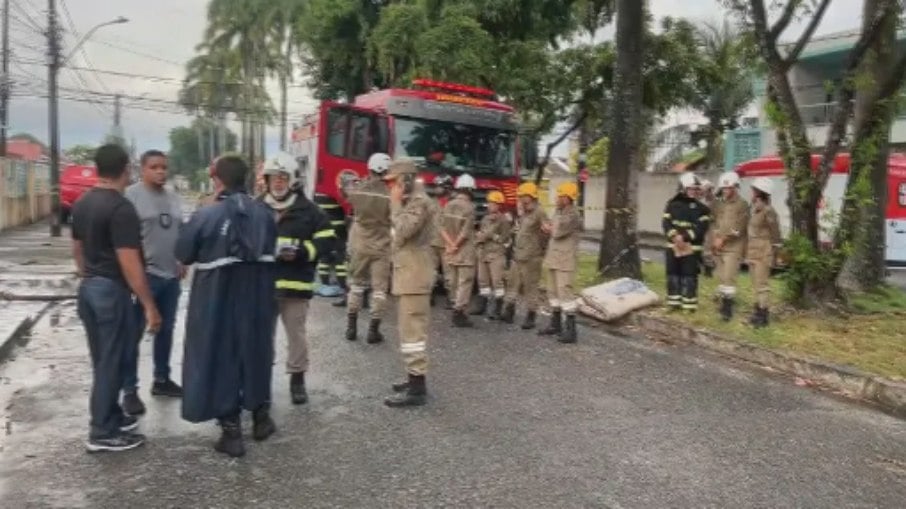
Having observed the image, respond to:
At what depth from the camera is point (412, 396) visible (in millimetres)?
6070

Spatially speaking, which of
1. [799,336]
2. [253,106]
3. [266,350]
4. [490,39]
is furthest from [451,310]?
[253,106]

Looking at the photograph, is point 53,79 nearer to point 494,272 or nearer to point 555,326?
point 494,272

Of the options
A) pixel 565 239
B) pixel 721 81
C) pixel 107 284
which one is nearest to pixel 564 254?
pixel 565 239

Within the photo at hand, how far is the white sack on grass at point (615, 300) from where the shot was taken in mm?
10031

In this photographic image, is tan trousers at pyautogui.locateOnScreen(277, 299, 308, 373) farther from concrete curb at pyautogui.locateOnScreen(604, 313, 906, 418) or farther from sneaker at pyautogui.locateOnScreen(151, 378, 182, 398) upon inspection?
concrete curb at pyautogui.locateOnScreen(604, 313, 906, 418)

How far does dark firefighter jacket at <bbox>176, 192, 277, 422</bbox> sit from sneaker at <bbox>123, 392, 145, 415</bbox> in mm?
1053

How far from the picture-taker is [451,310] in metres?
10.7

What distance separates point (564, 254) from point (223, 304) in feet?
15.9

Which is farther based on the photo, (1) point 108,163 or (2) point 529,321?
(2) point 529,321

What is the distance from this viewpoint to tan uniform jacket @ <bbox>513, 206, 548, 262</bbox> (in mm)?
9812

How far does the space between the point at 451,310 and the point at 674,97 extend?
9.37 metres

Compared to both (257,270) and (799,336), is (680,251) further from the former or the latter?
(257,270)

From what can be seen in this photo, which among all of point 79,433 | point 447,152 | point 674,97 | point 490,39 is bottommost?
point 79,433

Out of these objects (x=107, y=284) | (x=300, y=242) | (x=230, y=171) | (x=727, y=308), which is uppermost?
(x=230, y=171)
